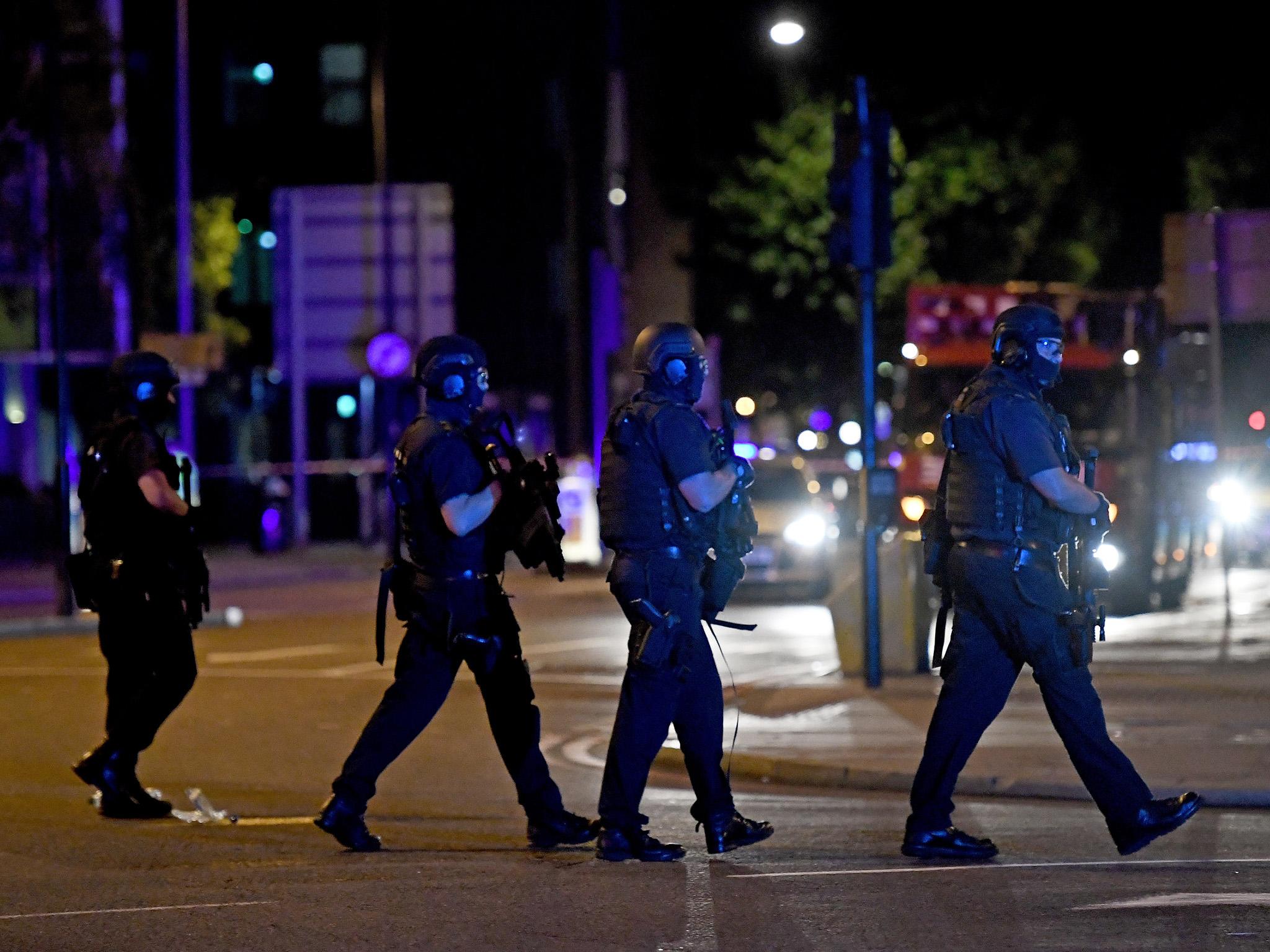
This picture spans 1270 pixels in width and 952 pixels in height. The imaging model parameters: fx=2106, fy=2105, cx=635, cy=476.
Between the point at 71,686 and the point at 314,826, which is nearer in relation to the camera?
the point at 314,826

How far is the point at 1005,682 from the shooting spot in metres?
7.54

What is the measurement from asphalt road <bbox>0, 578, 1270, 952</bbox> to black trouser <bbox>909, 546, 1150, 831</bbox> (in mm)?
277

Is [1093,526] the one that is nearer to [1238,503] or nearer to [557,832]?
[557,832]

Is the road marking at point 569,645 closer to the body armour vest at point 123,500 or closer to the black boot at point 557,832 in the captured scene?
the body armour vest at point 123,500

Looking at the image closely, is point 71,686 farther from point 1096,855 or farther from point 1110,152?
point 1110,152

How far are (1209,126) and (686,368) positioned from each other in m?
35.5

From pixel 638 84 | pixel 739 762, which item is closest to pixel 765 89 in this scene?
pixel 638 84

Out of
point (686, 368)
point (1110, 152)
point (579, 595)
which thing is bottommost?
point (579, 595)

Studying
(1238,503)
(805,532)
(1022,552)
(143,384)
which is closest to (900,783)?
(1022,552)

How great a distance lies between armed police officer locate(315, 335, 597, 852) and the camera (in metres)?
7.59

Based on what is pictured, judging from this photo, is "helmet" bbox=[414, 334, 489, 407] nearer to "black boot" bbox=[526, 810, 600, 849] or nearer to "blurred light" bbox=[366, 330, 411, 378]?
"black boot" bbox=[526, 810, 600, 849]

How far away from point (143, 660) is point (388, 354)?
59.9 ft

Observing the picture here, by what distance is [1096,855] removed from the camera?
7750 mm

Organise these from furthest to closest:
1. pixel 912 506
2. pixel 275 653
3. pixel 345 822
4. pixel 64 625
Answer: pixel 912 506 < pixel 64 625 < pixel 275 653 < pixel 345 822
